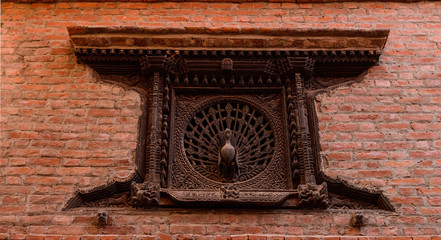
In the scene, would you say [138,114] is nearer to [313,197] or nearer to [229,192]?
[229,192]

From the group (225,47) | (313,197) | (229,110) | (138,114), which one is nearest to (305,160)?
(313,197)

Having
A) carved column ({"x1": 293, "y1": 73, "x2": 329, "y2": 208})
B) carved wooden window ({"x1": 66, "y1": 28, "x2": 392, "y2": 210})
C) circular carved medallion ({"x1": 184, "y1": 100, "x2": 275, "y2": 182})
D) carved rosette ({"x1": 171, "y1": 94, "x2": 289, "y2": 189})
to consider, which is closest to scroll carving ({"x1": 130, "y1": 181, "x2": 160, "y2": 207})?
carved wooden window ({"x1": 66, "y1": 28, "x2": 392, "y2": 210})

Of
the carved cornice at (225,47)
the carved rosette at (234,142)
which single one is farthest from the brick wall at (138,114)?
the carved rosette at (234,142)

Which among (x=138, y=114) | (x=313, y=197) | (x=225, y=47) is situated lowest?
(x=313, y=197)

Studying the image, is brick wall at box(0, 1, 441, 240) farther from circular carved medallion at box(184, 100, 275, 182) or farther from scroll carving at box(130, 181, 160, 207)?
circular carved medallion at box(184, 100, 275, 182)

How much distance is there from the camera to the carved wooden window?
13.9ft

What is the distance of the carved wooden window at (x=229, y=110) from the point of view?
422 cm

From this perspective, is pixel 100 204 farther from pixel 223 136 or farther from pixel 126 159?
pixel 223 136

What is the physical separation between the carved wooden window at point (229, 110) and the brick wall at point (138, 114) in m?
0.12

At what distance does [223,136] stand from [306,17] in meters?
1.57

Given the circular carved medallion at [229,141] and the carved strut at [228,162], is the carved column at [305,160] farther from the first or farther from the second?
the carved strut at [228,162]

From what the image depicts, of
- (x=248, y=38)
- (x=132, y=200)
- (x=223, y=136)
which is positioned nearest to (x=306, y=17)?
(x=248, y=38)

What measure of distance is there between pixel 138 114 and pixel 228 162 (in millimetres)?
901

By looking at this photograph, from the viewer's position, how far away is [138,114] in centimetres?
459
